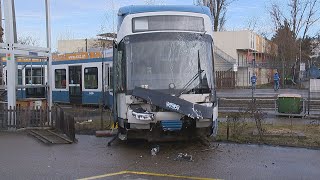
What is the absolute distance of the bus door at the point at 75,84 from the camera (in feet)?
79.8

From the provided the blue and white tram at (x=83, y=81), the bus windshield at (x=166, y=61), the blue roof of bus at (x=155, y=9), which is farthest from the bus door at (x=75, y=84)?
the bus windshield at (x=166, y=61)

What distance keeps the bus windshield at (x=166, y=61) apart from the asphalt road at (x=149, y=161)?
1.65 m

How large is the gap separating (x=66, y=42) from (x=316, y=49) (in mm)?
47523

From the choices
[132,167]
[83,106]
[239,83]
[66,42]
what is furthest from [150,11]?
[66,42]

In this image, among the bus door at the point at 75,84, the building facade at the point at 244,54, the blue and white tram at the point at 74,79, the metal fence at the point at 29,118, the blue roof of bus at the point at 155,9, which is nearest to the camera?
the blue roof of bus at the point at 155,9

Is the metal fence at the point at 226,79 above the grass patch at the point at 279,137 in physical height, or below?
above

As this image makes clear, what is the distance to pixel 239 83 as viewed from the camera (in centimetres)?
5369

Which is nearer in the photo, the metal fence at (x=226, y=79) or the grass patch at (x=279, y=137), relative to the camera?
the grass patch at (x=279, y=137)

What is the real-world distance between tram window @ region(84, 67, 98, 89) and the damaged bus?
1254cm

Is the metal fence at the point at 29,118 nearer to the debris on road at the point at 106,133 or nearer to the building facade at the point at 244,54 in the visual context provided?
the debris on road at the point at 106,133

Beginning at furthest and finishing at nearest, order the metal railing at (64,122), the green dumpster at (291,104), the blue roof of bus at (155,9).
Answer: the green dumpster at (291,104) < the metal railing at (64,122) < the blue roof of bus at (155,9)

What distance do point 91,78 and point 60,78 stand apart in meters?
3.49

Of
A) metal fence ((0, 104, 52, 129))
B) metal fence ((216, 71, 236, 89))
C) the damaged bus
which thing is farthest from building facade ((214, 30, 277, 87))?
the damaged bus

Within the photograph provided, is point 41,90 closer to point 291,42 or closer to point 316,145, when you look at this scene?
point 316,145
